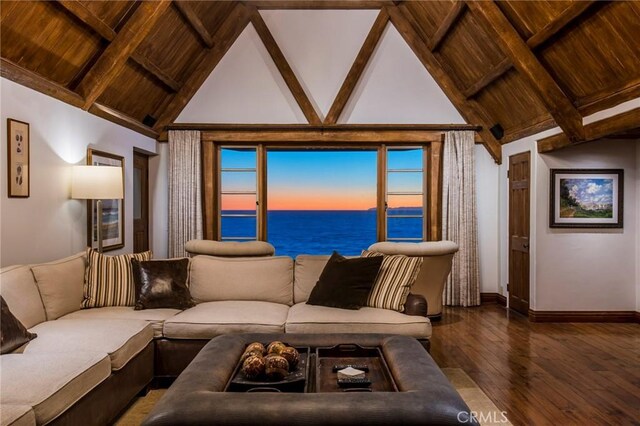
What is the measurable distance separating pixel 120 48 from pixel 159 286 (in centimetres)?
232

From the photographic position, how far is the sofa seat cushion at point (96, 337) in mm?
2684

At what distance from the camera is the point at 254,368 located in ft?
7.09

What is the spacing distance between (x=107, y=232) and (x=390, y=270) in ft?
10.7

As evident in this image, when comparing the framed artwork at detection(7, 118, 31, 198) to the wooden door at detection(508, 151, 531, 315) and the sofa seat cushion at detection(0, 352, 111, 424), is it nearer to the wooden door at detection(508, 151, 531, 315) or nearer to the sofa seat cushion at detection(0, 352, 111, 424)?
the sofa seat cushion at detection(0, 352, 111, 424)

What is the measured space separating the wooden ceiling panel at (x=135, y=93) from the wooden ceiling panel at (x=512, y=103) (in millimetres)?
4250

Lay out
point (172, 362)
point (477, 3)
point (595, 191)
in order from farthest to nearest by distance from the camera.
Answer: point (595, 191) → point (477, 3) → point (172, 362)

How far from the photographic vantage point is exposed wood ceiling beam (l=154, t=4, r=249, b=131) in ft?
21.3

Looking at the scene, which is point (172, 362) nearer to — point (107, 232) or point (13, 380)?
point (13, 380)

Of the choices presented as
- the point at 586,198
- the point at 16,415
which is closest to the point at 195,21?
the point at 16,415

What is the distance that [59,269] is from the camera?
3.48m

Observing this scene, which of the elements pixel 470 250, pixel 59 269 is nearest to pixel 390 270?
pixel 59 269

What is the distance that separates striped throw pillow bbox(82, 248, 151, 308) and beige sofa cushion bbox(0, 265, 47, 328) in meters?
0.49

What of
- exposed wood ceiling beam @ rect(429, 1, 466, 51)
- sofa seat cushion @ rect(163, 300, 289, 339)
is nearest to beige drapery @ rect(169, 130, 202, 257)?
sofa seat cushion @ rect(163, 300, 289, 339)

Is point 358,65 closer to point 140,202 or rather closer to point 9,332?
point 140,202
